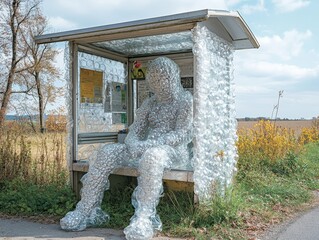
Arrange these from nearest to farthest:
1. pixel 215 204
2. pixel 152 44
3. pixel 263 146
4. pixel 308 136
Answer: pixel 215 204
pixel 152 44
pixel 263 146
pixel 308 136

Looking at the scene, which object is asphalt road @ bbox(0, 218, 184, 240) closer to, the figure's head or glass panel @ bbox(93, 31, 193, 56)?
the figure's head

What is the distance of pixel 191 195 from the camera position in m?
4.18

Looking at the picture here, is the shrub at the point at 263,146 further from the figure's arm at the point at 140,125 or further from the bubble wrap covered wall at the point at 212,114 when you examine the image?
the figure's arm at the point at 140,125

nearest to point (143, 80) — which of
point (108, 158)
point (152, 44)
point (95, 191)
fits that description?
point (152, 44)

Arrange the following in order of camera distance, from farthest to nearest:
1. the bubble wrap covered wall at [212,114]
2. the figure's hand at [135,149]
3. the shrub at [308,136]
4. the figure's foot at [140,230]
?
the shrub at [308,136] → the figure's hand at [135,149] → the bubble wrap covered wall at [212,114] → the figure's foot at [140,230]

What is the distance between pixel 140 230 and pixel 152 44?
2773 millimetres

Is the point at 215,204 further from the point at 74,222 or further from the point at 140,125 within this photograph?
the point at 74,222

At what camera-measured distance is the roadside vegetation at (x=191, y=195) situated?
3750 millimetres

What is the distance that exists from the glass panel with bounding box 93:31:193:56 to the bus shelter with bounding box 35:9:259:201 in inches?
0.5

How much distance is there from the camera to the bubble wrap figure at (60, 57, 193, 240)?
3.57 metres

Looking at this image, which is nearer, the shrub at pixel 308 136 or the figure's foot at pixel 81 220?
the figure's foot at pixel 81 220

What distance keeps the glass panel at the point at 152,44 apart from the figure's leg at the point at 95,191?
1658 millimetres

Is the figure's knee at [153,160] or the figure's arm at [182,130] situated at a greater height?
the figure's arm at [182,130]

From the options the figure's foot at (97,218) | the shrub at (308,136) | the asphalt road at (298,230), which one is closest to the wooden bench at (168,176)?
the figure's foot at (97,218)
